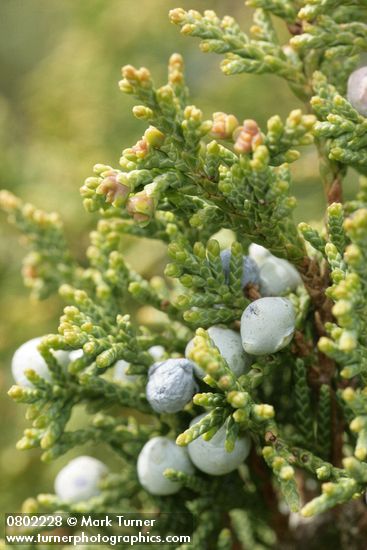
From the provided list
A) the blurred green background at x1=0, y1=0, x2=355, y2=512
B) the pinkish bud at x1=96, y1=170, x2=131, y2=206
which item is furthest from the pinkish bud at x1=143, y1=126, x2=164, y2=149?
the blurred green background at x1=0, y1=0, x2=355, y2=512

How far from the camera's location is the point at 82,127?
3615mm

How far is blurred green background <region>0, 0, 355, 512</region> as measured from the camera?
9.96 ft

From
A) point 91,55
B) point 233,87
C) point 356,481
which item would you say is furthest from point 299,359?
point 91,55

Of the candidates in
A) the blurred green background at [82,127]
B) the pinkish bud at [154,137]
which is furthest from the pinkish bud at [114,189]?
the blurred green background at [82,127]

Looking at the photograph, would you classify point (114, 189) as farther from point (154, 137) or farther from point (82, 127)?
point (82, 127)

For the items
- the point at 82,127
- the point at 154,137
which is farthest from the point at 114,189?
the point at 82,127

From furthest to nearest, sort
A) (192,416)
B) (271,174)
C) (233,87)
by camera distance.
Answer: (233,87)
(192,416)
(271,174)

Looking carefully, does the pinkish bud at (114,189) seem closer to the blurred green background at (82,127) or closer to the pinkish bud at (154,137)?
the pinkish bud at (154,137)

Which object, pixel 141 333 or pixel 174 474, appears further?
pixel 141 333

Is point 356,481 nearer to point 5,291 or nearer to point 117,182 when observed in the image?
point 117,182

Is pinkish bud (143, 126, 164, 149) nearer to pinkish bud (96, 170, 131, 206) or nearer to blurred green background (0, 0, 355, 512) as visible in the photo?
pinkish bud (96, 170, 131, 206)

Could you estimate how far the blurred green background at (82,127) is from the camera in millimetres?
3035

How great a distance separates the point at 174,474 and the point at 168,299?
0.55 m

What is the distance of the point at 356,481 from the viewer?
1.27 meters
